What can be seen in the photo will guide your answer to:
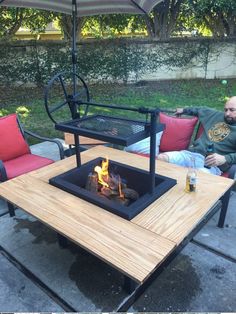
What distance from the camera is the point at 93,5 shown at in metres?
3.76

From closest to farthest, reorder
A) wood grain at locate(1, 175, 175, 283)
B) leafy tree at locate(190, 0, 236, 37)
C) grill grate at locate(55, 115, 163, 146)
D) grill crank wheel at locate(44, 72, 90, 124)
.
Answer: wood grain at locate(1, 175, 175, 283)
grill grate at locate(55, 115, 163, 146)
grill crank wheel at locate(44, 72, 90, 124)
leafy tree at locate(190, 0, 236, 37)

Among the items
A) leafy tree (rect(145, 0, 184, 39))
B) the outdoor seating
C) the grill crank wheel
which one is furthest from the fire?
leafy tree (rect(145, 0, 184, 39))

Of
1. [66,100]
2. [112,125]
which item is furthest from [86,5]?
[112,125]

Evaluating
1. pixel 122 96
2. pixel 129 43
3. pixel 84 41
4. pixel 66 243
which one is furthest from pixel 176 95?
pixel 66 243

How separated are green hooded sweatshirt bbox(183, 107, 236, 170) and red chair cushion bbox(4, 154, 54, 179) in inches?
68.4

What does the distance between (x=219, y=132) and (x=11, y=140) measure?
7.86 ft

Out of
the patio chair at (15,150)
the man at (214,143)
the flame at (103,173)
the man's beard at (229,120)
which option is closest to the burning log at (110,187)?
the flame at (103,173)

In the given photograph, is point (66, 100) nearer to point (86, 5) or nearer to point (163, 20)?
point (86, 5)

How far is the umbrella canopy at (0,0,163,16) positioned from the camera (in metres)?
3.42

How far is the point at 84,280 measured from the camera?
2.14m

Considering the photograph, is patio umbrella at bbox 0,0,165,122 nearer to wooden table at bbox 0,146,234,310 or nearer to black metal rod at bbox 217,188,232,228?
Result: wooden table at bbox 0,146,234,310

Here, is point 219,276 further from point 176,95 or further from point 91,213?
point 176,95

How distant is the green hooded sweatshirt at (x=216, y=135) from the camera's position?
3031 mm

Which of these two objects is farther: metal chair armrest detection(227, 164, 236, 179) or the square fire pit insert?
metal chair armrest detection(227, 164, 236, 179)
